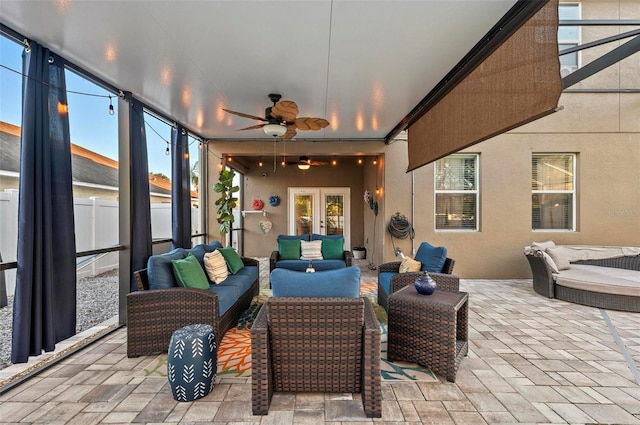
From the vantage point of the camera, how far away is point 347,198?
8.99 meters

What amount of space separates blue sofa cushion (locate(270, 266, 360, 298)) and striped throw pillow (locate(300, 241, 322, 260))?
3199 mm

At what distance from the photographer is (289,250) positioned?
522 centimetres

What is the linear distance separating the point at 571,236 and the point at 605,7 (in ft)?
15.1

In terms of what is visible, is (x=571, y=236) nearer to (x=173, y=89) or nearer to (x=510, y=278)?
(x=510, y=278)

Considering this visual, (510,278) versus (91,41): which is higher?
(91,41)

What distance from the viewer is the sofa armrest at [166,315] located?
268 centimetres

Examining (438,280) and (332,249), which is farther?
(332,249)

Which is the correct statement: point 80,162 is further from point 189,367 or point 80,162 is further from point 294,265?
point 294,265

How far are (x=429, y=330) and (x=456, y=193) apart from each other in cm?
431

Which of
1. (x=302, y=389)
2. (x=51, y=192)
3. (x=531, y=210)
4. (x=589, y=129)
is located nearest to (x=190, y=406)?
(x=302, y=389)

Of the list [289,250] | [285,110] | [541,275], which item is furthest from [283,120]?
[541,275]

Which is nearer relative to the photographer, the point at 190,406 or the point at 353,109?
the point at 190,406

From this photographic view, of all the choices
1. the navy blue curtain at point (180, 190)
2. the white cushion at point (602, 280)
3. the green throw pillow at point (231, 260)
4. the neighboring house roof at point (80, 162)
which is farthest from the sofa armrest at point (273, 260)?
the white cushion at point (602, 280)

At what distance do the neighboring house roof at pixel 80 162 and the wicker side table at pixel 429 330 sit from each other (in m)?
3.69
